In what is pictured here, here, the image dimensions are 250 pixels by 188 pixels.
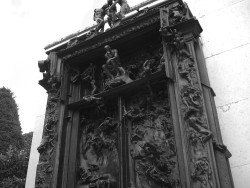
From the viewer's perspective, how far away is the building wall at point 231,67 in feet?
11.8

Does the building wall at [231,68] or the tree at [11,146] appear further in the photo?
the tree at [11,146]

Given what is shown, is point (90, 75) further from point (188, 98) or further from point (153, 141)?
point (188, 98)

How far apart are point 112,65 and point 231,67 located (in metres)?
1.75

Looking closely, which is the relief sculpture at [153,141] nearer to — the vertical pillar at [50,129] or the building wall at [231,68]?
the building wall at [231,68]

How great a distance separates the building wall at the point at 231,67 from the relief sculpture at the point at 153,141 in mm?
694

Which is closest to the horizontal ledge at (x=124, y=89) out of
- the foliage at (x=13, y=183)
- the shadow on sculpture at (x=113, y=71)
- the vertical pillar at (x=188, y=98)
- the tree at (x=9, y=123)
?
the shadow on sculpture at (x=113, y=71)

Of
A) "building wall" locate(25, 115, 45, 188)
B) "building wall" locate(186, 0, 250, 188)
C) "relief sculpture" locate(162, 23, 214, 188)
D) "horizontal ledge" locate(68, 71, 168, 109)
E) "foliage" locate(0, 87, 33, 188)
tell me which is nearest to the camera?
"relief sculpture" locate(162, 23, 214, 188)

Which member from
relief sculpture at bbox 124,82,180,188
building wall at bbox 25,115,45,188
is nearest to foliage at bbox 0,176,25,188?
building wall at bbox 25,115,45,188

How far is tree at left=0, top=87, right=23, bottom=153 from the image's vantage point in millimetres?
14378

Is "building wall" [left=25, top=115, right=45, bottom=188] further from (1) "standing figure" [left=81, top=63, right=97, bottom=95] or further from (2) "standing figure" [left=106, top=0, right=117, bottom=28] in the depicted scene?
(2) "standing figure" [left=106, top=0, right=117, bottom=28]

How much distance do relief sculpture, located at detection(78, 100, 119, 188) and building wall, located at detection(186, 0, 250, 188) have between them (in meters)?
1.51

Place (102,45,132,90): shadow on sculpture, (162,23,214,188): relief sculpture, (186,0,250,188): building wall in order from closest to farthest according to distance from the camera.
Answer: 1. (162,23,214,188): relief sculpture
2. (186,0,250,188): building wall
3. (102,45,132,90): shadow on sculpture

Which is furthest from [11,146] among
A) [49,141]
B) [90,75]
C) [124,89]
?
[124,89]

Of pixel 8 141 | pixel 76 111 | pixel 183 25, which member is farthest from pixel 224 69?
pixel 8 141
